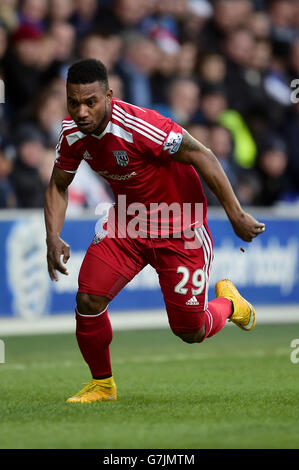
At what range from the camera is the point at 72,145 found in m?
6.14

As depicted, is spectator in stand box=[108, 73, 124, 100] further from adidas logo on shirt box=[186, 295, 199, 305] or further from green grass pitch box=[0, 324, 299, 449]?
adidas logo on shirt box=[186, 295, 199, 305]

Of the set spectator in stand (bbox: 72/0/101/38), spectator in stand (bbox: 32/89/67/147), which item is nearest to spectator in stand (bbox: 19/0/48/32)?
spectator in stand (bbox: 72/0/101/38)

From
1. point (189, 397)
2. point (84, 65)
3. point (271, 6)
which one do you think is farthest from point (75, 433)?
point (271, 6)

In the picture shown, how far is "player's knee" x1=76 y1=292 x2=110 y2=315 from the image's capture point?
20.3 feet

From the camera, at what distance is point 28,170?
36.3ft

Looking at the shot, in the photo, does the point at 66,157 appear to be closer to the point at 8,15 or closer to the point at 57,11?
the point at 8,15

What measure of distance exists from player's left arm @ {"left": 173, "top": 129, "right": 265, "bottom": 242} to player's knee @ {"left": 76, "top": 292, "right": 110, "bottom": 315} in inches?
38.7

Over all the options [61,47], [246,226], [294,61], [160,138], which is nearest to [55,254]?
[160,138]

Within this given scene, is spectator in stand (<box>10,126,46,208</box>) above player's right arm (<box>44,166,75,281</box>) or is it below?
above

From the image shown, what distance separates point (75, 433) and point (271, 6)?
1288 cm

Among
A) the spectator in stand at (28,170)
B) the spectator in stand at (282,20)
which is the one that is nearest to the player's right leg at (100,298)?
the spectator in stand at (28,170)

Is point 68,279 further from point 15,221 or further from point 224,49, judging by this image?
point 224,49

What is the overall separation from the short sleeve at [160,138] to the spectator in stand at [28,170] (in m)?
5.12

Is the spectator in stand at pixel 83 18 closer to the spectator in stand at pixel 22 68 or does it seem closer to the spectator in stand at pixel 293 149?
the spectator in stand at pixel 22 68
